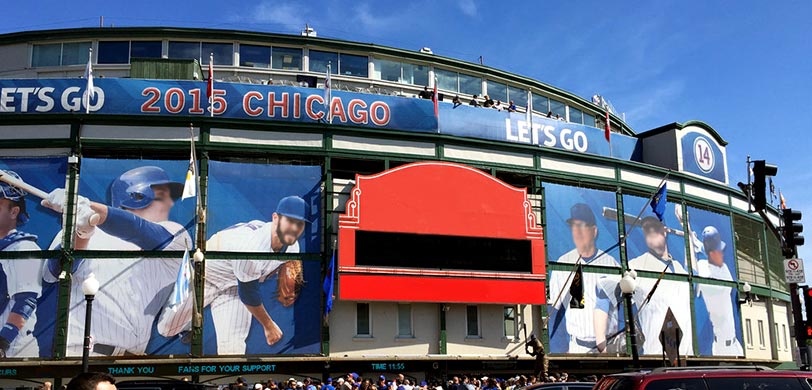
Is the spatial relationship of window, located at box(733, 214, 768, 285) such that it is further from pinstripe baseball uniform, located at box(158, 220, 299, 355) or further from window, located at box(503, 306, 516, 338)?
pinstripe baseball uniform, located at box(158, 220, 299, 355)

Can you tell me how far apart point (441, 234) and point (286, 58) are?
1647 cm

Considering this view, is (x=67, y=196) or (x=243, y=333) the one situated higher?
(x=67, y=196)

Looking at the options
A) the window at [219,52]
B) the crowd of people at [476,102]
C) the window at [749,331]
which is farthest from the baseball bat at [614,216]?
the window at [219,52]

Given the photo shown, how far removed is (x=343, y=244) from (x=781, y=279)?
33.4 meters

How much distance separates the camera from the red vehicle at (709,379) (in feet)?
41.9

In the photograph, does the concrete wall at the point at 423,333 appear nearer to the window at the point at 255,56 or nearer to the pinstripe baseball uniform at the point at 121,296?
the pinstripe baseball uniform at the point at 121,296

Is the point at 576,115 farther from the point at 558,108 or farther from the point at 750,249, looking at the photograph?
the point at 750,249

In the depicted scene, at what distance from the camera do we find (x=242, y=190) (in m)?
35.1

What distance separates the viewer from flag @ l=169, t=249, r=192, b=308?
3142 cm

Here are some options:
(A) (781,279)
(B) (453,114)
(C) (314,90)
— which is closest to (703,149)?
(A) (781,279)

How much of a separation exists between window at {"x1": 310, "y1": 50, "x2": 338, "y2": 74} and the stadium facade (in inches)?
398

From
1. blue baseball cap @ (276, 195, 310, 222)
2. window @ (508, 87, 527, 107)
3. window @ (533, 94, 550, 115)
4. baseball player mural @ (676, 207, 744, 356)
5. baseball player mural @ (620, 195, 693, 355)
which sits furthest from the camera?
window @ (533, 94, 550, 115)

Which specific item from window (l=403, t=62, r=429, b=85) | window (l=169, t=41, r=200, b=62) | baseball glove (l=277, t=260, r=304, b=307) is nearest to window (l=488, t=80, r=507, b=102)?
window (l=403, t=62, r=429, b=85)

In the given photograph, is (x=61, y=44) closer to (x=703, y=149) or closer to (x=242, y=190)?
(x=242, y=190)
